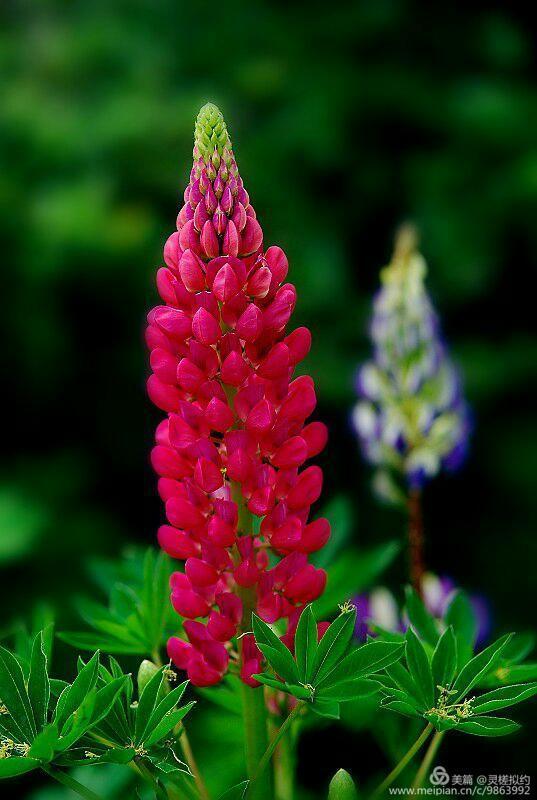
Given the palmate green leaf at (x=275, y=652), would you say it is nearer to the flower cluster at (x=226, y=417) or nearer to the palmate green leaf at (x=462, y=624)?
the flower cluster at (x=226, y=417)

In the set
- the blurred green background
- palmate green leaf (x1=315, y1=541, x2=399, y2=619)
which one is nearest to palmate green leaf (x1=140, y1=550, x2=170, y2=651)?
palmate green leaf (x1=315, y1=541, x2=399, y2=619)

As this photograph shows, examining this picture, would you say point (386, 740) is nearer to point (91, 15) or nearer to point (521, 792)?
point (521, 792)

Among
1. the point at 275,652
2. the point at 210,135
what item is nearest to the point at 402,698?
the point at 275,652

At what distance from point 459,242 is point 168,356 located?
2490 mm

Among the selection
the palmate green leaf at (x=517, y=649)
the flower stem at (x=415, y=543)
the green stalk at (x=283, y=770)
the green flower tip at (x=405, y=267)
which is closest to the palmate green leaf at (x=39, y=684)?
the green stalk at (x=283, y=770)

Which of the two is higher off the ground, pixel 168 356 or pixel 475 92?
pixel 475 92

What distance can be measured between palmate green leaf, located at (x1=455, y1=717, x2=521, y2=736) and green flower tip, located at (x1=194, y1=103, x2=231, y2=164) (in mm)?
608

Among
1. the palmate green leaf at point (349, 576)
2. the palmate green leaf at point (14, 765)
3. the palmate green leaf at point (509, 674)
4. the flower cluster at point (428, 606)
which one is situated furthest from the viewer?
the flower cluster at point (428, 606)

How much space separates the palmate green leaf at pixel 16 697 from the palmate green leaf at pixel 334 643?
0.28 meters

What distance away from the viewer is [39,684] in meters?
0.88

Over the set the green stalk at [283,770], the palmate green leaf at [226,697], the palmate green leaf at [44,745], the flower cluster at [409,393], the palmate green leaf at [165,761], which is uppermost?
the flower cluster at [409,393]

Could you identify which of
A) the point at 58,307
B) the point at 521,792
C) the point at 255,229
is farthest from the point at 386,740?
the point at 58,307

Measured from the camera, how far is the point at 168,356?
0.94 m

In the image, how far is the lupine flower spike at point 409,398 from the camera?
1628 millimetres
